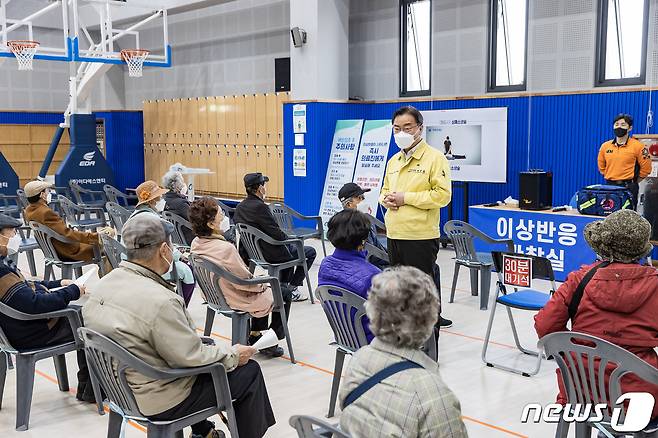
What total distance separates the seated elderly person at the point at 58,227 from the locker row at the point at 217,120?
5548 millimetres

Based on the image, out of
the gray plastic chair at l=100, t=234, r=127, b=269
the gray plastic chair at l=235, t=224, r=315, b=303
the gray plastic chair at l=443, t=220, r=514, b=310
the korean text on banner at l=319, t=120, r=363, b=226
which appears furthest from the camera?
the korean text on banner at l=319, t=120, r=363, b=226

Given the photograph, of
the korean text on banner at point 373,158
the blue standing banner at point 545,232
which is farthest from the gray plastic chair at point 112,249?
the korean text on banner at point 373,158

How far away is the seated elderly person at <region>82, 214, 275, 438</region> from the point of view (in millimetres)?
2496

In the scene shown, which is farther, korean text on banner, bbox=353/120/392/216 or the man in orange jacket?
korean text on banner, bbox=353/120/392/216

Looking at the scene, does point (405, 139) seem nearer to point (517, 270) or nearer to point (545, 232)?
point (517, 270)

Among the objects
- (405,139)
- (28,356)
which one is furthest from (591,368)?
(28,356)

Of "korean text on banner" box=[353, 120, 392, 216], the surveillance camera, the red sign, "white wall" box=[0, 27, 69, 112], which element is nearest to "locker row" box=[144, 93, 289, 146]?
the surveillance camera

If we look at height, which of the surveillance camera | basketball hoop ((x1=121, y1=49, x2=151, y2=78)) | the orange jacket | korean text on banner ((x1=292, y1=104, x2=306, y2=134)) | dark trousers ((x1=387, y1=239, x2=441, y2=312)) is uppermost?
the surveillance camera

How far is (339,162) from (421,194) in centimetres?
587

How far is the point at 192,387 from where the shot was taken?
2.68 metres

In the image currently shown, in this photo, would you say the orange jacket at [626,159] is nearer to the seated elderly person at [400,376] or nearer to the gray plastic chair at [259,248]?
the gray plastic chair at [259,248]

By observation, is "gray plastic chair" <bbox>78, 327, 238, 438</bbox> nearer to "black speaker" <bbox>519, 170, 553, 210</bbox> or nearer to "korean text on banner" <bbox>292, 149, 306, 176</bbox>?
"black speaker" <bbox>519, 170, 553, 210</bbox>

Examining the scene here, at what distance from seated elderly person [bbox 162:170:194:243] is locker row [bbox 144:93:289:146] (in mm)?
4643

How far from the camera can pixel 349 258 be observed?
3.38 meters
